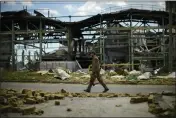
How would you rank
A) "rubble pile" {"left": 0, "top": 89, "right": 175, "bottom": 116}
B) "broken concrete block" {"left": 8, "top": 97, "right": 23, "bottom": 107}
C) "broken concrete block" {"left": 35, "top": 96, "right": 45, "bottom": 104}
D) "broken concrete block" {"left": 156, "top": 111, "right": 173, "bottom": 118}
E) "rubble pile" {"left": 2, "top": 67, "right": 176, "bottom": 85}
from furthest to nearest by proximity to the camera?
"rubble pile" {"left": 2, "top": 67, "right": 176, "bottom": 85} < "broken concrete block" {"left": 35, "top": 96, "right": 45, "bottom": 104} < "broken concrete block" {"left": 8, "top": 97, "right": 23, "bottom": 107} < "rubble pile" {"left": 0, "top": 89, "right": 175, "bottom": 116} < "broken concrete block" {"left": 156, "top": 111, "right": 173, "bottom": 118}

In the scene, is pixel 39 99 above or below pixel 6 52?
below

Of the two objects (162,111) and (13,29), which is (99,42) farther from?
(162,111)

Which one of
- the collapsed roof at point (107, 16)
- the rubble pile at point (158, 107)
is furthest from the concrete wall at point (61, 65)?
the rubble pile at point (158, 107)

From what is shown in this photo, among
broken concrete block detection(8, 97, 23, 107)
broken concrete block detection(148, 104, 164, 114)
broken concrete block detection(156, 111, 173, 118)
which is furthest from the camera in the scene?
broken concrete block detection(8, 97, 23, 107)

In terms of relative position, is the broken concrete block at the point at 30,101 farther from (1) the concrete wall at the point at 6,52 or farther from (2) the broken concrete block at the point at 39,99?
(1) the concrete wall at the point at 6,52

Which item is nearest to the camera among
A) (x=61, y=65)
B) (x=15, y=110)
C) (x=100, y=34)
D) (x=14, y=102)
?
(x=15, y=110)

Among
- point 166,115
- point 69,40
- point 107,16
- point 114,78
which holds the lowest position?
point 114,78

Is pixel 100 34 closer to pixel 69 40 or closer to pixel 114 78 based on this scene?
pixel 69 40

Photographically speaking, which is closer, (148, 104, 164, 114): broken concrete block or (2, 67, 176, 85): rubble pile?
(148, 104, 164, 114): broken concrete block

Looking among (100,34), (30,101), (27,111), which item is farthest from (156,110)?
(100,34)

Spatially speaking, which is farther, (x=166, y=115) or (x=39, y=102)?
(x=39, y=102)

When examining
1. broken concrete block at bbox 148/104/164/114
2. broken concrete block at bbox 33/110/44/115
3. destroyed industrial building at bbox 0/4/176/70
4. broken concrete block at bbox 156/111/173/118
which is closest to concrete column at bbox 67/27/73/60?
destroyed industrial building at bbox 0/4/176/70

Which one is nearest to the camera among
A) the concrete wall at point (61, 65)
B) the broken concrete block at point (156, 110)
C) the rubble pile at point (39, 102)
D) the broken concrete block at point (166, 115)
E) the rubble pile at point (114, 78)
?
the broken concrete block at point (166, 115)

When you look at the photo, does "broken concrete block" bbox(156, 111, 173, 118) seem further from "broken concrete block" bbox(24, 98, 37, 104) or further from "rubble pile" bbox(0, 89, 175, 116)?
"broken concrete block" bbox(24, 98, 37, 104)
